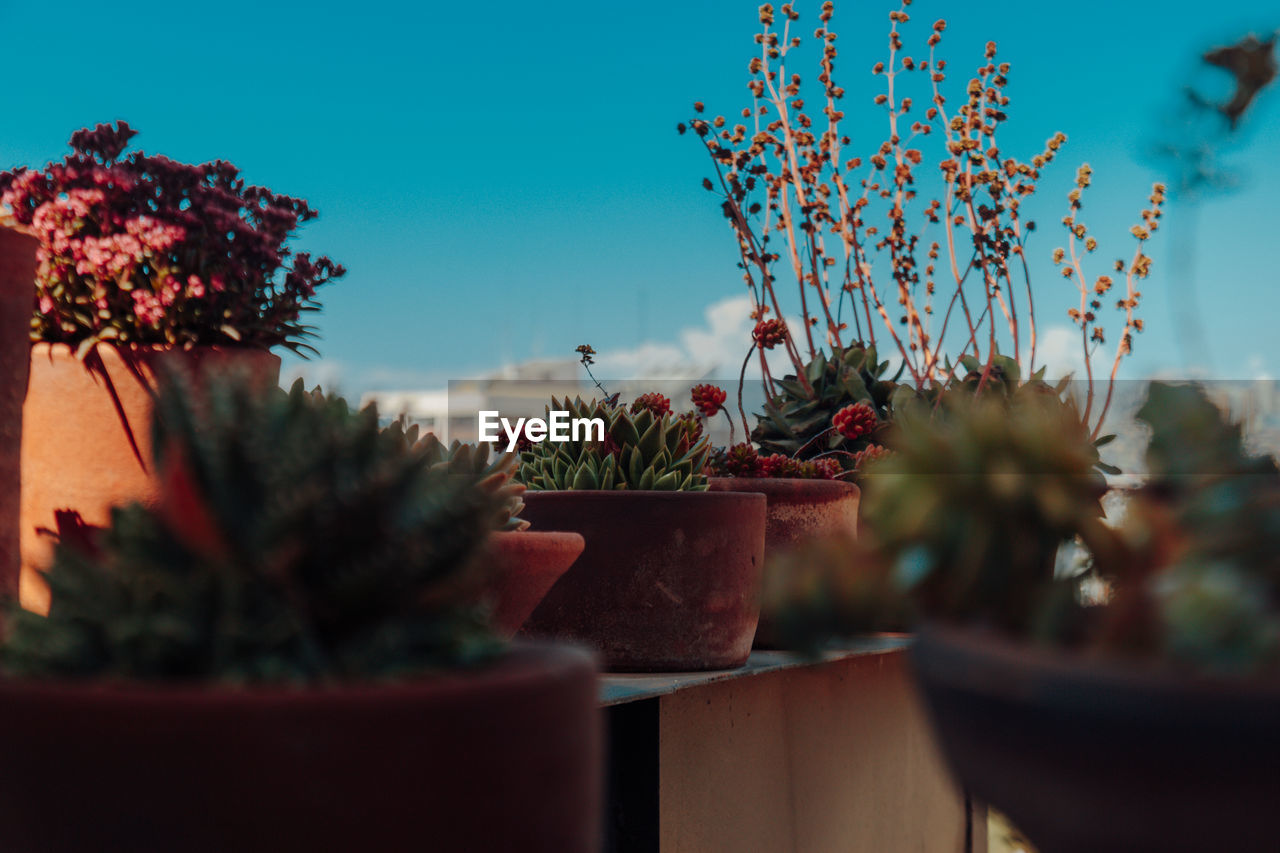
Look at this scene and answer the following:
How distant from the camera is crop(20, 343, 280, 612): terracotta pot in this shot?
1.21 m

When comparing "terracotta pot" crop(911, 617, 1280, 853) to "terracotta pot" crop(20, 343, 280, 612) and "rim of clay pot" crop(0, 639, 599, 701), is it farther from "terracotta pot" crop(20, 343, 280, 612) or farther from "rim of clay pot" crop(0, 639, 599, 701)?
"terracotta pot" crop(20, 343, 280, 612)

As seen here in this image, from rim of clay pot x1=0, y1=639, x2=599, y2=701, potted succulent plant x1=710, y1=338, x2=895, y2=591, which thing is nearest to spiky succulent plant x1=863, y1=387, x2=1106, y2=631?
rim of clay pot x1=0, y1=639, x2=599, y2=701

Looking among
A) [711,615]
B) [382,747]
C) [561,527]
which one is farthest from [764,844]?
A: [382,747]

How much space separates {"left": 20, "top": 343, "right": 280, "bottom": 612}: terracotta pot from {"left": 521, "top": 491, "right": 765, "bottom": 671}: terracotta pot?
1.51 ft

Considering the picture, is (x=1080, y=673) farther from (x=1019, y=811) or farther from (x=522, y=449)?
(x=522, y=449)

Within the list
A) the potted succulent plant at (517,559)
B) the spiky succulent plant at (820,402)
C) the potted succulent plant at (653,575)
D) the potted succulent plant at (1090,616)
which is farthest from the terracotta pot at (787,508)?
the potted succulent plant at (1090,616)

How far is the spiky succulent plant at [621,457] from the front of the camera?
1.59 metres

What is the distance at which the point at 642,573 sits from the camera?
4.72 feet

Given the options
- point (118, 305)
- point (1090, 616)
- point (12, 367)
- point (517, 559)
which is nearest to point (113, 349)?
point (118, 305)

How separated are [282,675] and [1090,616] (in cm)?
33

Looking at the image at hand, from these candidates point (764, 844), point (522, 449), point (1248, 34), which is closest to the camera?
point (1248, 34)

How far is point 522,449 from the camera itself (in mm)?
1833

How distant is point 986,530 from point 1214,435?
0.11m

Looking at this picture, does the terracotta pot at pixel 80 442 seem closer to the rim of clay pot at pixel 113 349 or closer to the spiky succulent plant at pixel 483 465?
the rim of clay pot at pixel 113 349
